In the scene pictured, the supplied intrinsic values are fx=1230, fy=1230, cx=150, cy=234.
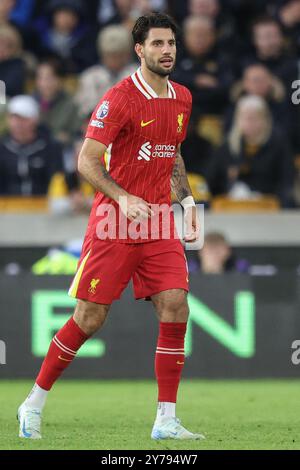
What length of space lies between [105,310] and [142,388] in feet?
11.1

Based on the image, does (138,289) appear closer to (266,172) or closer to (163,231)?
(163,231)

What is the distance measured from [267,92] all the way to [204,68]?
875 millimetres

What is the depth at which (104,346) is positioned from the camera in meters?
10.7

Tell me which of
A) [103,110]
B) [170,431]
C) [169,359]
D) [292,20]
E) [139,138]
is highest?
[292,20]

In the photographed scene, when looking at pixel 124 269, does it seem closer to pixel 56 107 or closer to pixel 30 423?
pixel 30 423

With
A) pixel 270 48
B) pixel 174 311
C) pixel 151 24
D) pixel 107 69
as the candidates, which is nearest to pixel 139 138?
pixel 151 24

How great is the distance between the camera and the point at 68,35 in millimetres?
14062

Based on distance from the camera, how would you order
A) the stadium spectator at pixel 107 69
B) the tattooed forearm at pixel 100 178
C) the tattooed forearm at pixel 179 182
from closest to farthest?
the tattooed forearm at pixel 100 178, the tattooed forearm at pixel 179 182, the stadium spectator at pixel 107 69

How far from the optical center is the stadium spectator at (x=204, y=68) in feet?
43.4

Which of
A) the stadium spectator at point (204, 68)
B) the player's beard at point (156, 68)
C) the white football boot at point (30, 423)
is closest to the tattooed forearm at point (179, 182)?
the player's beard at point (156, 68)

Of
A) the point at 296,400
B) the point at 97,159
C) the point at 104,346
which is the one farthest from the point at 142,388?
the point at 97,159

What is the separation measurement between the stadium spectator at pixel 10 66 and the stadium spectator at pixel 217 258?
3.28 meters

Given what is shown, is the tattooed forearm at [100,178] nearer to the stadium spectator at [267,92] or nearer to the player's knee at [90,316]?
the player's knee at [90,316]
